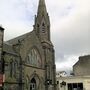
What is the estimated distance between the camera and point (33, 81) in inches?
1645

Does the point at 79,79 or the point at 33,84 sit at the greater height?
the point at 79,79

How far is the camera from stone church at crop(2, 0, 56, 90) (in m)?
36.2

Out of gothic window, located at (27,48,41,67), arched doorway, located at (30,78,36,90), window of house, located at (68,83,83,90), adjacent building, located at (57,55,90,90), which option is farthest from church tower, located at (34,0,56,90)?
window of house, located at (68,83,83,90)

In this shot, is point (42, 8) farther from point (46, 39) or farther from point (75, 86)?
point (75, 86)

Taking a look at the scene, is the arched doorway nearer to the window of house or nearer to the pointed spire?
the pointed spire

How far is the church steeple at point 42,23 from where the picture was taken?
47406 mm

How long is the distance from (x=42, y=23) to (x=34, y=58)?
354 inches

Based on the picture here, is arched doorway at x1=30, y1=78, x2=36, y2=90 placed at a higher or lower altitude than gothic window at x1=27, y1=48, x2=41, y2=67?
lower

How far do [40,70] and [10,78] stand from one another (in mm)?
8782

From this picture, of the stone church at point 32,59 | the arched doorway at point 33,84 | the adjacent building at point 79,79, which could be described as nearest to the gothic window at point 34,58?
the stone church at point 32,59

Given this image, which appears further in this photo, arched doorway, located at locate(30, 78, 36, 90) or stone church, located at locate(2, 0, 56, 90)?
arched doorway, located at locate(30, 78, 36, 90)

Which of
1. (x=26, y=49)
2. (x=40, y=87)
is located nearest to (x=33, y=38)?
(x=26, y=49)

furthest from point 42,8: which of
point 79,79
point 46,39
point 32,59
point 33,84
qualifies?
point 79,79

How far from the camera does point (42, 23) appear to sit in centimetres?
4806
